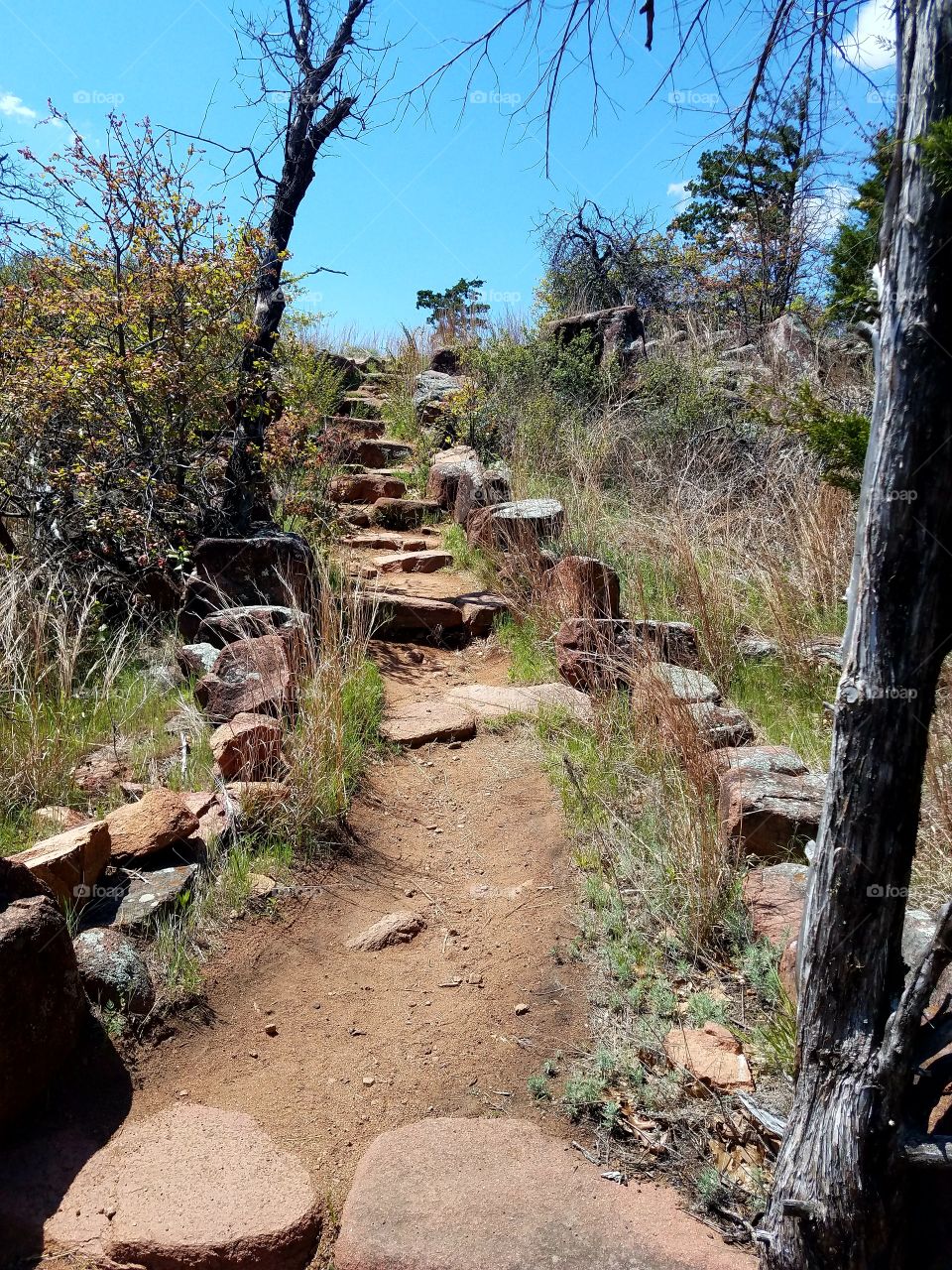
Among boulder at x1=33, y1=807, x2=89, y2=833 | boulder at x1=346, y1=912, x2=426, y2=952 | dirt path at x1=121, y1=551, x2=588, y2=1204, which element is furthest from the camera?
boulder at x1=33, y1=807, x2=89, y2=833

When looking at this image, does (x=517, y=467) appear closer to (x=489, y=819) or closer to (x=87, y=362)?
(x=87, y=362)

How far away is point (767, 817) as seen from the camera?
317 cm

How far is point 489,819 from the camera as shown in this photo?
402 cm

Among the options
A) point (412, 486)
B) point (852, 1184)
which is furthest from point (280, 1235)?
point (412, 486)

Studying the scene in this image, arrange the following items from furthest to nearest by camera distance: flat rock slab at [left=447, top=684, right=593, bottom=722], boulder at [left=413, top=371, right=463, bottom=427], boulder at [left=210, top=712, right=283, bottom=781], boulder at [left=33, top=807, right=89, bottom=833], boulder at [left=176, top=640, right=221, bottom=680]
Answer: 1. boulder at [left=413, top=371, right=463, bottom=427]
2. boulder at [left=176, top=640, right=221, bottom=680]
3. flat rock slab at [left=447, top=684, right=593, bottom=722]
4. boulder at [left=210, top=712, right=283, bottom=781]
5. boulder at [left=33, top=807, right=89, bottom=833]

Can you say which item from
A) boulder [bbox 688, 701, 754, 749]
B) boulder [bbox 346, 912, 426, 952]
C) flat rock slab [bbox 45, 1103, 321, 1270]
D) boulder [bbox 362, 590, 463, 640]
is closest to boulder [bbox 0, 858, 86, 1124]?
flat rock slab [bbox 45, 1103, 321, 1270]

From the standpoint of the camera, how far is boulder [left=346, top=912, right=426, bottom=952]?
3.16 metres

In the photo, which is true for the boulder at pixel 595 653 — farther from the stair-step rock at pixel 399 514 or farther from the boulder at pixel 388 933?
the stair-step rock at pixel 399 514

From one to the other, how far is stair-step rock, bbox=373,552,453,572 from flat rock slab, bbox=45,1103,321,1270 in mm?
5390

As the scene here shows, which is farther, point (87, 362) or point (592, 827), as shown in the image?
point (87, 362)

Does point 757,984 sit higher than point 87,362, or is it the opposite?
point 87,362

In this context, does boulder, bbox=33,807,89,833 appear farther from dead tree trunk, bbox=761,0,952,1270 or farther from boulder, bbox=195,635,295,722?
dead tree trunk, bbox=761,0,952,1270

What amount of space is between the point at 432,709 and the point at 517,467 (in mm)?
4080

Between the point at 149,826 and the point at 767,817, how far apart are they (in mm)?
2157
